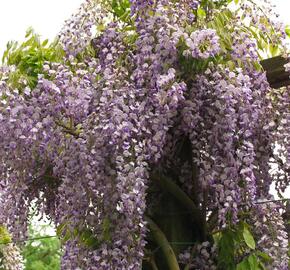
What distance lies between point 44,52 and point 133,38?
0.65m

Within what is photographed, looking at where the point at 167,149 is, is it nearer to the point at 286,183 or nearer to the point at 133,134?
the point at 133,134

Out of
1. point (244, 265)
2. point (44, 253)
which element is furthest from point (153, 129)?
point (44, 253)

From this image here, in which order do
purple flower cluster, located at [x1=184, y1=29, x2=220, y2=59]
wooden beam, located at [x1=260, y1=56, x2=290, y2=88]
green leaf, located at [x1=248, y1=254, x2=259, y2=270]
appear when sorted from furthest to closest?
1. wooden beam, located at [x1=260, y1=56, x2=290, y2=88]
2. green leaf, located at [x1=248, y1=254, x2=259, y2=270]
3. purple flower cluster, located at [x1=184, y1=29, x2=220, y2=59]

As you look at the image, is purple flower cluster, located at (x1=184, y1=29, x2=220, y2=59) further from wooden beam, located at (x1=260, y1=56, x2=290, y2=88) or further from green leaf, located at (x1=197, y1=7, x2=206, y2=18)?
wooden beam, located at (x1=260, y1=56, x2=290, y2=88)

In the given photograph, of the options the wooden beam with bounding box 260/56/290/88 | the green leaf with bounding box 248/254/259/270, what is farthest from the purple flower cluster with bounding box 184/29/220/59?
the green leaf with bounding box 248/254/259/270

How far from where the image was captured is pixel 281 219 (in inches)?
147

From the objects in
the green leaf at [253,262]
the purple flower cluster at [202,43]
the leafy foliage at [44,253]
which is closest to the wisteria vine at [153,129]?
the purple flower cluster at [202,43]

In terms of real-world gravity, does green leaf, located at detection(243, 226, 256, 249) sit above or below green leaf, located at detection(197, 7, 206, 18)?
below

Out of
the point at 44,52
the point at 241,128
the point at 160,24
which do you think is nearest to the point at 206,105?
the point at 241,128

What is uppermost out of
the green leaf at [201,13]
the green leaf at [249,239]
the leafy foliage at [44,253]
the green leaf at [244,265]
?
the leafy foliage at [44,253]

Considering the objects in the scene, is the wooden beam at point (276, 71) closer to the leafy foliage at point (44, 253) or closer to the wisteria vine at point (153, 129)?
the wisteria vine at point (153, 129)

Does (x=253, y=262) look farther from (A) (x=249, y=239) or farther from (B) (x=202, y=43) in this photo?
(B) (x=202, y=43)

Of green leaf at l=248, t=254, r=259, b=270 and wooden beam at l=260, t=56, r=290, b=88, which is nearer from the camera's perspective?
green leaf at l=248, t=254, r=259, b=270

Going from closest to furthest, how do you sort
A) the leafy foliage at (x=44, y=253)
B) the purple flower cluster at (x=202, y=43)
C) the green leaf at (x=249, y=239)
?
the purple flower cluster at (x=202, y=43), the green leaf at (x=249, y=239), the leafy foliage at (x=44, y=253)
